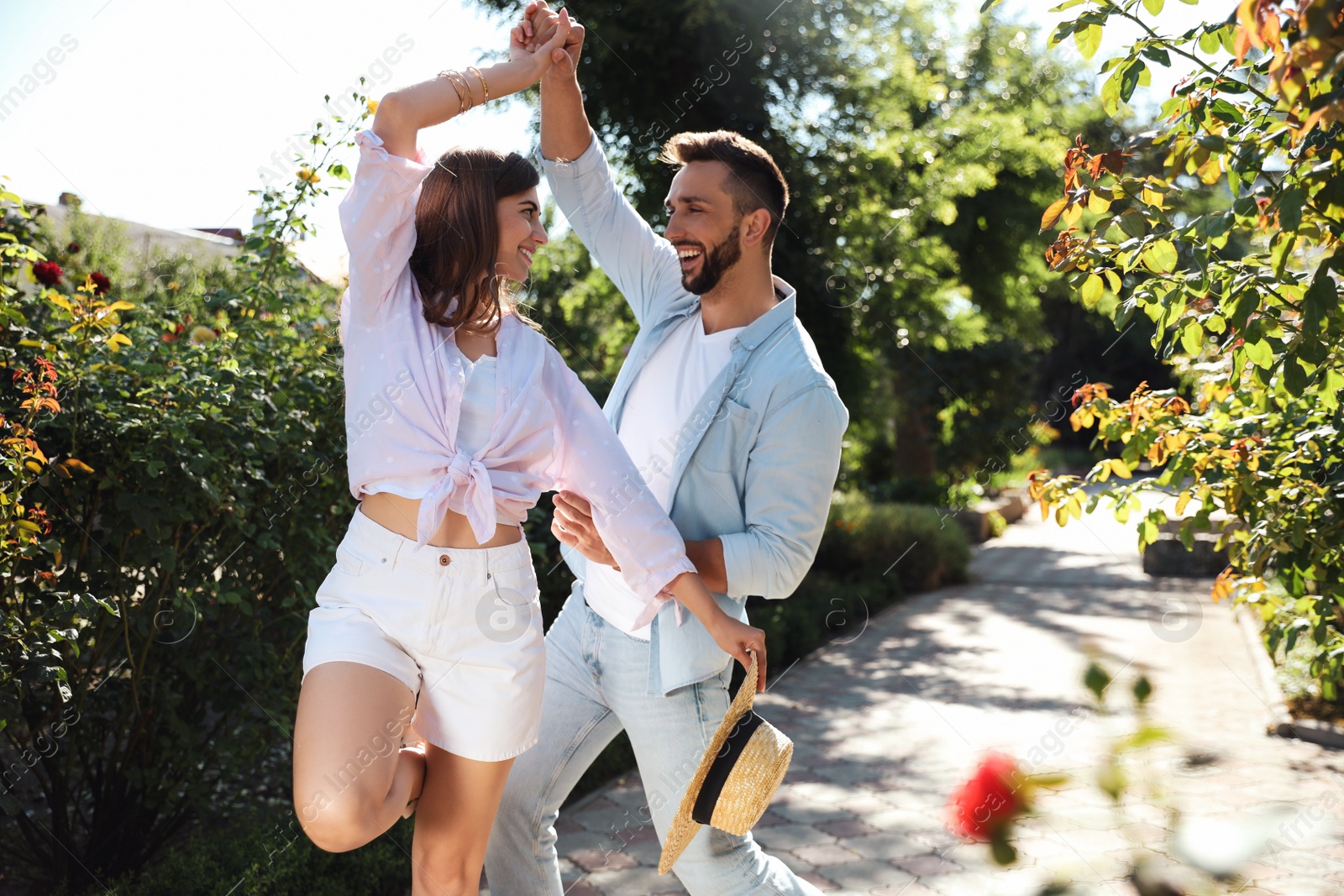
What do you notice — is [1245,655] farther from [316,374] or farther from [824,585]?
[316,374]

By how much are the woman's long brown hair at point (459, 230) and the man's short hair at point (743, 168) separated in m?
0.82

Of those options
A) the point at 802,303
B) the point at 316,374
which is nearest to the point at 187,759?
the point at 316,374

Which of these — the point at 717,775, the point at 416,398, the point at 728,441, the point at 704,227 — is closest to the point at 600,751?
the point at 717,775

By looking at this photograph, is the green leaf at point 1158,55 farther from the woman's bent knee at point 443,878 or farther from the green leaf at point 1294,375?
the woman's bent knee at point 443,878

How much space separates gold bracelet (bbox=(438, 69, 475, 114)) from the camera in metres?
2.24

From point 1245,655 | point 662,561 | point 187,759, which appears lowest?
point 1245,655

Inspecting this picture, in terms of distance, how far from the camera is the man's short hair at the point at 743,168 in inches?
118

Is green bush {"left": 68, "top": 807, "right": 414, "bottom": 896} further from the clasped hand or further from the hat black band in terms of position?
the clasped hand

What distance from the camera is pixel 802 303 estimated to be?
941 cm

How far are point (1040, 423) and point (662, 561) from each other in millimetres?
18503

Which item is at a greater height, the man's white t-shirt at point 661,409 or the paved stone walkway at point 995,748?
the man's white t-shirt at point 661,409

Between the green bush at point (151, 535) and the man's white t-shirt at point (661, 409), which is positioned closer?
the man's white t-shirt at point (661, 409)

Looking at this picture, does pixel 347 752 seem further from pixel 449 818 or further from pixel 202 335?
pixel 202 335

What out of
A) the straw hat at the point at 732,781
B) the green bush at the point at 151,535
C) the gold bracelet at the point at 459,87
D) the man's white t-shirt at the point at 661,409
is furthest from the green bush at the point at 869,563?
the gold bracelet at the point at 459,87
